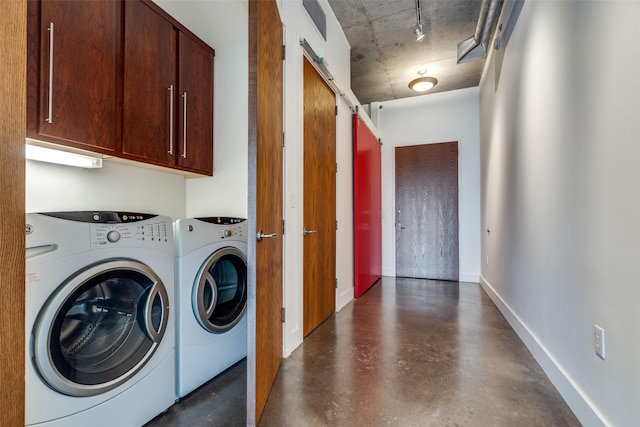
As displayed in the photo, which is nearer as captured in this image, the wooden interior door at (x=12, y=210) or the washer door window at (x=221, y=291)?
the wooden interior door at (x=12, y=210)

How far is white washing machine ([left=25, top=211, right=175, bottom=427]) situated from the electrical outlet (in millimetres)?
1987

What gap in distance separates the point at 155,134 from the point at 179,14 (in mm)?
943

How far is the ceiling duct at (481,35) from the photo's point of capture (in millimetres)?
2494

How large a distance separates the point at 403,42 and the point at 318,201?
227 cm

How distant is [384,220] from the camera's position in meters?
4.90

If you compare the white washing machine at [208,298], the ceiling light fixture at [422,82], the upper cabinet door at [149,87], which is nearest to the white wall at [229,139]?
the upper cabinet door at [149,87]

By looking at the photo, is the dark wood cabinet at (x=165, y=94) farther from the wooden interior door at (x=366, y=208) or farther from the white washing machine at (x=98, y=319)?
the wooden interior door at (x=366, y=208)

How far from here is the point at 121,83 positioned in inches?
73.2

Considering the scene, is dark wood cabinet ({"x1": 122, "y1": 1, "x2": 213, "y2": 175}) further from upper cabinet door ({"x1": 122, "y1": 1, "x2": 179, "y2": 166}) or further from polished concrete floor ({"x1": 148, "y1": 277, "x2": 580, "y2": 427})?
polished concrete floor ({"x1": 148, "y1": 277, "x2": 580, "y2": 427})

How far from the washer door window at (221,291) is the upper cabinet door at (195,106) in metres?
0.93

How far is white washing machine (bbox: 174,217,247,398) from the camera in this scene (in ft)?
5.21

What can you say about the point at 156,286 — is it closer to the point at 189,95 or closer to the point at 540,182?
the point at 189,95

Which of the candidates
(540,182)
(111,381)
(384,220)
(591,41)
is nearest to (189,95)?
(111,381)

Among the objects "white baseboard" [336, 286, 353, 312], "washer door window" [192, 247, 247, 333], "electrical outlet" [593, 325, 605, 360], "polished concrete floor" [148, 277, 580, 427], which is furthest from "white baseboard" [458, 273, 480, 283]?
"washer door window" [192, 247, 247, 333]
